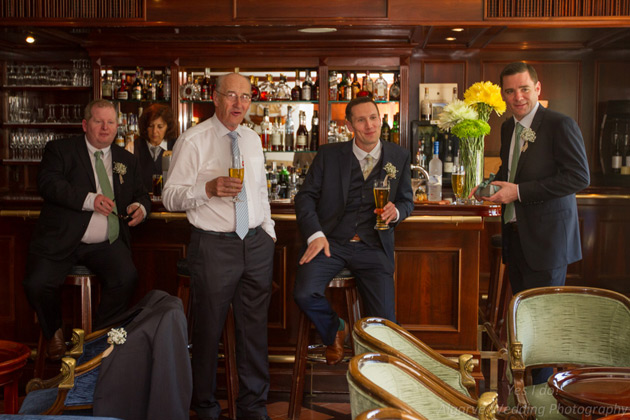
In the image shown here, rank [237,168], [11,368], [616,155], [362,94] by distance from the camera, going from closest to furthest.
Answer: [11,368] < [237,168] < [362,94] < [616,155]

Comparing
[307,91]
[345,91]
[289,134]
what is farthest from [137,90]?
[345,91]

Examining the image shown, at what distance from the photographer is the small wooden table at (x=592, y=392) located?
1.83 m

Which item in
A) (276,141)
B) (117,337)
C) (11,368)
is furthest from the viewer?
(276,141)

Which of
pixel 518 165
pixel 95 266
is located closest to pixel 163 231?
pixel 95 266

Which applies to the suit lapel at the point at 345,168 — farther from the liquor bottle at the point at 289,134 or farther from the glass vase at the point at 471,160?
the liquor bottle at the point at 289,134

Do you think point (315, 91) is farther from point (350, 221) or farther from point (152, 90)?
point (350, 221)

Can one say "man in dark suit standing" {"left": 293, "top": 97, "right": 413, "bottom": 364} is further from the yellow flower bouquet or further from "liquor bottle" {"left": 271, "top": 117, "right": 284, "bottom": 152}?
"liquor bottle" {"left": 271, "top": 117, "right": 284, "bottom": 152}

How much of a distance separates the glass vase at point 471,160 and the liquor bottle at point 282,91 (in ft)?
9.77

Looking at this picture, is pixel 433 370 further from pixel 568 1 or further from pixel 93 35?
pixel 93 35

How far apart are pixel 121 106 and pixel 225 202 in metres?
4.04

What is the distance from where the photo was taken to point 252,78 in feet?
22.5

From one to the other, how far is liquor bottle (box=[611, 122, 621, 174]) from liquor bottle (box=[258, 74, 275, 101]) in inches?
141

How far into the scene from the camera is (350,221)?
3.57 meters

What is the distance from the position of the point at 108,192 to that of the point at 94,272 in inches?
17.8
